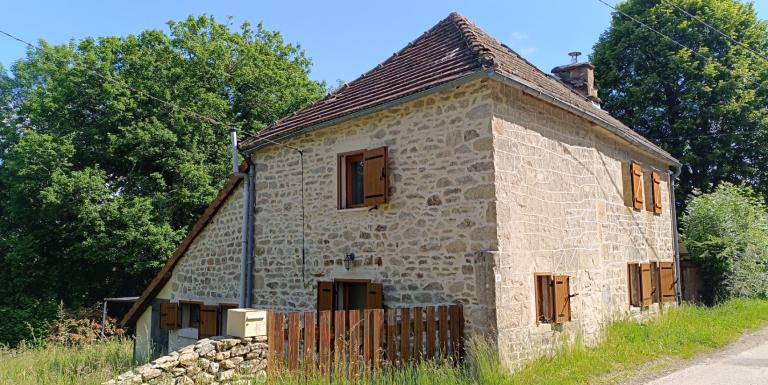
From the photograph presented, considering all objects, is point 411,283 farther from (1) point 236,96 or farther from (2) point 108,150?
(1) point 236,96

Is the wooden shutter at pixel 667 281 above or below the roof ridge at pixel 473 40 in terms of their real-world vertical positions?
below

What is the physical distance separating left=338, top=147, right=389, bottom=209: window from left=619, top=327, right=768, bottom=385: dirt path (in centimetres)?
457

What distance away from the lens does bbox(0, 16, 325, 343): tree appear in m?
19.6

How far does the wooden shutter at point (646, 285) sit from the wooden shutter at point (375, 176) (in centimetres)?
654

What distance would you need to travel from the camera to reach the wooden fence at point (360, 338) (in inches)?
267

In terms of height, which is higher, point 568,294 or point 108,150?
point 108,150

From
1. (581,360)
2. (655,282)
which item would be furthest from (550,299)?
(655,282)

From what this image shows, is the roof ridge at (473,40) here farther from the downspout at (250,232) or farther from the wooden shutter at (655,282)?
the wooden shutter at (655,282)

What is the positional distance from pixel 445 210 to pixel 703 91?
18369mm

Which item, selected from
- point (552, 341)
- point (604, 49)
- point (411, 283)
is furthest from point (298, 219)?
point (604, 49)

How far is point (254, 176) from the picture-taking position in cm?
1166

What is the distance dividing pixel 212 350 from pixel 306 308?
3932 millimetres

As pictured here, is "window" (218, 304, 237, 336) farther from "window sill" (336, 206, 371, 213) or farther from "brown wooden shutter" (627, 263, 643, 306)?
"brown wooden shutter" (627, 263, 643, 306)

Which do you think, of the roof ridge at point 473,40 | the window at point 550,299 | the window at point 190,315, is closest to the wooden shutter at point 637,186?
the window at point 550,299
